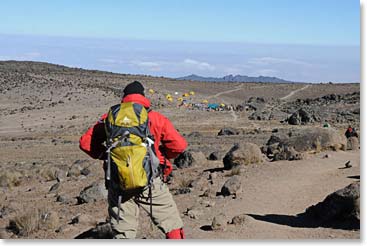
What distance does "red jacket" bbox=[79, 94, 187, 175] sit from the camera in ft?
16.0

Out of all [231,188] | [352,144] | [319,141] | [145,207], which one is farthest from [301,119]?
[145,207]

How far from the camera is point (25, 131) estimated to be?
38688 mm

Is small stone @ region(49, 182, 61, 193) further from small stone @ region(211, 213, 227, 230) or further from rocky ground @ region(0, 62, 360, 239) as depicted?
small stone @ region(211, 213, 227, 230)

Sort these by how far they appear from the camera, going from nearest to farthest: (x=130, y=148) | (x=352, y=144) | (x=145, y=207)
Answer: (x=130, y=148)
(x=145, y=207)
(x=352, y=144)

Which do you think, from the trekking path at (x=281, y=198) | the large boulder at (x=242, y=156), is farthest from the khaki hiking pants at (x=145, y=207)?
the large boulder at (x=242, y=156)

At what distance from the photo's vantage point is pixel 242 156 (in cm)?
1199

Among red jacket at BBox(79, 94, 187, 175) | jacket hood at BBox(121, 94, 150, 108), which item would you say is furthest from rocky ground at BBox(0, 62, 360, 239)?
jacket hood at BBox(121, 94, 150, 108)

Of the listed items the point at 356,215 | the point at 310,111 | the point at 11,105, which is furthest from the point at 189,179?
the point at 11,105

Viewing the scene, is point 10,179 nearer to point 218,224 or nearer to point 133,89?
point 218,224

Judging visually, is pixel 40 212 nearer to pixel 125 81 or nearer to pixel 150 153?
pixel 150 153

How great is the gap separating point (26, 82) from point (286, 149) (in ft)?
196

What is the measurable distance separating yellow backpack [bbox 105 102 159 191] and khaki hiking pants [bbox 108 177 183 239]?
0.85 ft

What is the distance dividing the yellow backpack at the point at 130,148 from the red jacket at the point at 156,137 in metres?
0.12

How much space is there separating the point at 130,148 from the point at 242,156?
24.8ft
